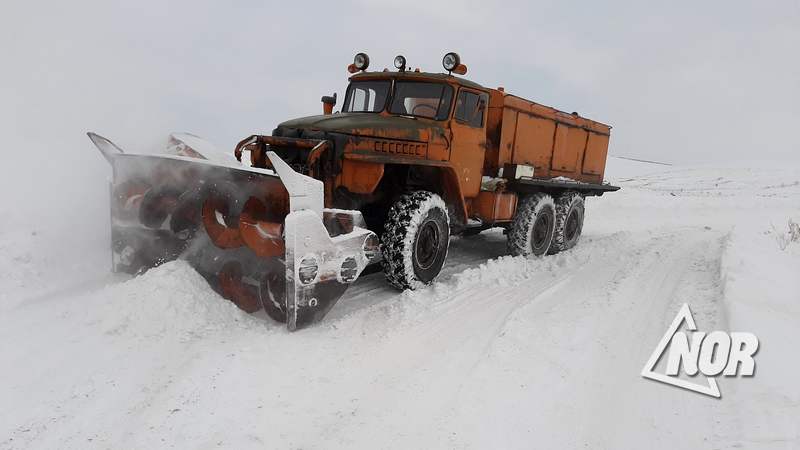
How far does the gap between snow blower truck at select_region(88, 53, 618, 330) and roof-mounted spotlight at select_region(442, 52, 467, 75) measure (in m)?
0.02

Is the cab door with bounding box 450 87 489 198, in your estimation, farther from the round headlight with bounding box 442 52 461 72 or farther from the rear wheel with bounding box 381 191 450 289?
the rear wheel with bounding box 381 191 450 289

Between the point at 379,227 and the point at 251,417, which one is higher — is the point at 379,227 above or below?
above

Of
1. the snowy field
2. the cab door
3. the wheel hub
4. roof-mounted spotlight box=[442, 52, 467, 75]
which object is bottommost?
the snowy field

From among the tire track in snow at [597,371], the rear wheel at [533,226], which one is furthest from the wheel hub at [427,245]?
the rear wheel at [533,226]

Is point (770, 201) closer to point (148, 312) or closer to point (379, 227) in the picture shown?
point (379, 227)

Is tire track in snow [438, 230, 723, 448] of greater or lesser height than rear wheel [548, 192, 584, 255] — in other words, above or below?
below

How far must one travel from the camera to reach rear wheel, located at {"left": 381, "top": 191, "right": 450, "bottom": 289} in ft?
15.8

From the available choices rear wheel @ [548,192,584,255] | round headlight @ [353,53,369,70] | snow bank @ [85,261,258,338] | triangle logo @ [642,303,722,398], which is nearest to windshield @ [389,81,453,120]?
round headlight @ [353,53,369,70]

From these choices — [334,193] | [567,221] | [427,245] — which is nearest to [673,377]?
[427,245]

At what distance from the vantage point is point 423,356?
3.60m

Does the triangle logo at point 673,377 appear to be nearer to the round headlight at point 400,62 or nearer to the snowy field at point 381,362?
the snowy field at point 381,362

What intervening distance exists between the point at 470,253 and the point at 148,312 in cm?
487

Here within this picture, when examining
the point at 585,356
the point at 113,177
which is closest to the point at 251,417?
the point at 585,356

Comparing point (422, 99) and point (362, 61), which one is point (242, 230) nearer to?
point (422, 99)
